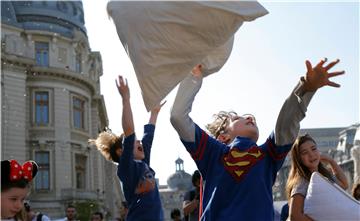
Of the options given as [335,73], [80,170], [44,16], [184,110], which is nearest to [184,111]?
[184,110]

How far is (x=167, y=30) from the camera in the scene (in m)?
3.27

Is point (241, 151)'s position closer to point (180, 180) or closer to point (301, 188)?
point (301, 188)

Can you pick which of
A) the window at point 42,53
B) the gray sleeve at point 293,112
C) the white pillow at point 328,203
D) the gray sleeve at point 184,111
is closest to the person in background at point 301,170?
the white pillow at point 328,203

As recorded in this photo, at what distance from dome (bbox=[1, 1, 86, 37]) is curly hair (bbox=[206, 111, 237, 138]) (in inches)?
1155

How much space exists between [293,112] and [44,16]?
32397 mm

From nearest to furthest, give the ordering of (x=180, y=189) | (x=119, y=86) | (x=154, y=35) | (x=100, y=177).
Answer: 1. (x=154, y=35)
2. (x=119, y=86)
3. (x=100, y=177)
4. (x=180, y=189)

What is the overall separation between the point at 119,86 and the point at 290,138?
4.43 ft

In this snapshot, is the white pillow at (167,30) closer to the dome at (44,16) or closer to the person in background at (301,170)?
the person in background at (301,170)

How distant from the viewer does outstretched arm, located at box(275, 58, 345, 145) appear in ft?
10.3

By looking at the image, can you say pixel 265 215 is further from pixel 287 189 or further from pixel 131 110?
pixel 131 110

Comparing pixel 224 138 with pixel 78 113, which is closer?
pixel 224 138

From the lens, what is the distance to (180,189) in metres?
118

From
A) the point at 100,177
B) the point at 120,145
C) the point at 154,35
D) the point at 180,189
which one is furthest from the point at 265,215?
the point at 180,189

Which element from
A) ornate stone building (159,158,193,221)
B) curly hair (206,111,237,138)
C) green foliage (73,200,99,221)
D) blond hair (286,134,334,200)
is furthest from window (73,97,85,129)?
ornate stone building (159,158,193,221)
